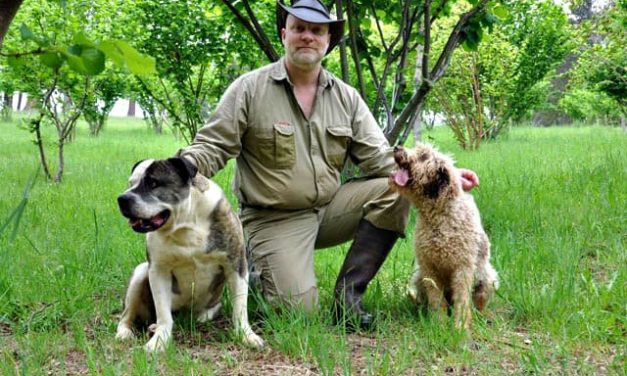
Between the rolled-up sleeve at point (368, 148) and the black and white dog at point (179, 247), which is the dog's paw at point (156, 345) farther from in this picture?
the rolled-up sleeve at point (368, 148)

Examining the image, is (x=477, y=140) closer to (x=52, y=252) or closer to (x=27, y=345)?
(x=52, y=252)

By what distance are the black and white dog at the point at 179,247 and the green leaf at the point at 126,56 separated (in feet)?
6.12

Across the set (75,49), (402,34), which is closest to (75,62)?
(75,49)

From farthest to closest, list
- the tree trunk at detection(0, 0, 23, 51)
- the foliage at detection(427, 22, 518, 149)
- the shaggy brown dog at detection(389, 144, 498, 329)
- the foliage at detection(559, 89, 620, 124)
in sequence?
the foliage at detection(559, 89, 620, 124), the foliage at detection(427, 22, 518, 149), the shaggy brown dog at detection(389, 144, 498, 329), the tree trunk at detection(0, 0, 23, 51)

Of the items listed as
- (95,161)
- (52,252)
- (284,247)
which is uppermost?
(284,247)

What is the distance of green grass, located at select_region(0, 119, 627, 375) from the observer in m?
3.27

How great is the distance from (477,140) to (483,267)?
1199 cm

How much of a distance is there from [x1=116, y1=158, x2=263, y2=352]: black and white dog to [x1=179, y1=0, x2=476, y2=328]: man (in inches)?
18.4

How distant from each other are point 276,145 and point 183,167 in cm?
103

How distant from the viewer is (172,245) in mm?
3537

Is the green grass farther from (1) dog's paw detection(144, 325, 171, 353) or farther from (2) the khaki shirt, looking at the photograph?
(2) the khaki shirt

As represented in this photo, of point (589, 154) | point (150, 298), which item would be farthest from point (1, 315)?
point (589, 154)

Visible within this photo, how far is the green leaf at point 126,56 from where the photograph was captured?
4.41 ft

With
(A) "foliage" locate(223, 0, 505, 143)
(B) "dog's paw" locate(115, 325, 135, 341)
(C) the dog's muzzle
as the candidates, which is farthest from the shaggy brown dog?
(A) "foliage" locate(223, 0, 505, 143)
